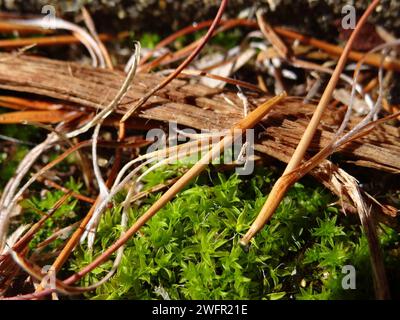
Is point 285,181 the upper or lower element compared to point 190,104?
lower

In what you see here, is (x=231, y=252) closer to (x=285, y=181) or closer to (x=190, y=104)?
(x=285, y=181)

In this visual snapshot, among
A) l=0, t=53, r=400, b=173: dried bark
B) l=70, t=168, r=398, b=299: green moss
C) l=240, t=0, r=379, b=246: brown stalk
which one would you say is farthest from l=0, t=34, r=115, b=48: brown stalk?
l=240, t=0, r=379, b=246: brown stalk

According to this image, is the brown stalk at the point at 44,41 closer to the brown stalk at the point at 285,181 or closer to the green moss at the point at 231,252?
the green moss at the point at 231,252

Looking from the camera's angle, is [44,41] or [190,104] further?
[44,41]

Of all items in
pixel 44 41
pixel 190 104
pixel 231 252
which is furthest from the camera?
pixel 44 41

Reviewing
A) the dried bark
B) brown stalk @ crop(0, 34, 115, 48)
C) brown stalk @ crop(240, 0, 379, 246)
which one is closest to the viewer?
brown stalk @ crop(240, 0, 379, 246)

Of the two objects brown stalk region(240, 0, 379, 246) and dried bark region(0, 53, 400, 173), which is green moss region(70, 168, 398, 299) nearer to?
brown stalk region(240, 0, 379, 246)

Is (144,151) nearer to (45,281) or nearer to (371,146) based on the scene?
(45,281)

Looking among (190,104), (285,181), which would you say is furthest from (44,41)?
(285,181)

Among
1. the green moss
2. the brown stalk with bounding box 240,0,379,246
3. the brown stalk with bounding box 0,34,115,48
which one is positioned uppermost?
the brown stalk with bounding box 0,34,115,48

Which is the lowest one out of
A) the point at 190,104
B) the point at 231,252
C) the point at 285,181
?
the point at 231,252

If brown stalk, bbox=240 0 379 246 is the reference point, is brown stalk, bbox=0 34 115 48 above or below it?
above
